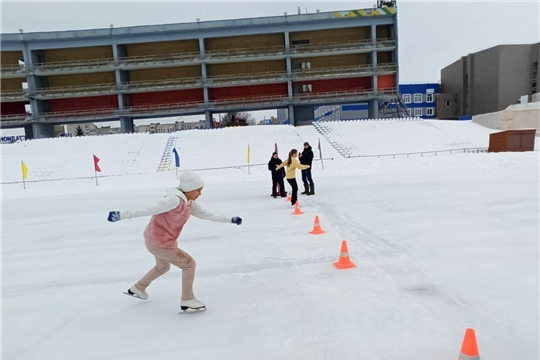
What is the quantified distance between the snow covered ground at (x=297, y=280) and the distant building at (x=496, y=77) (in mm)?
48830

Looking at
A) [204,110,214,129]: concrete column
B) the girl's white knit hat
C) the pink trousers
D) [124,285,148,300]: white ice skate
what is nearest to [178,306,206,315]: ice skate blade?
the pink trousers

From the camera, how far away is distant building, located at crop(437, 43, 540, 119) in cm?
4988

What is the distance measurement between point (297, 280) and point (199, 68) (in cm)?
3925

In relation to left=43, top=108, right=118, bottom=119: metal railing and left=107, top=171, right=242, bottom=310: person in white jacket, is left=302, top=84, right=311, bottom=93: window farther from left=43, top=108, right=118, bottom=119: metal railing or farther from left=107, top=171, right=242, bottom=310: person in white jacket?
left=107, top=171, right=242, bottom=310: person in white jacket

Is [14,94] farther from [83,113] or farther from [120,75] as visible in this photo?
[120,75]

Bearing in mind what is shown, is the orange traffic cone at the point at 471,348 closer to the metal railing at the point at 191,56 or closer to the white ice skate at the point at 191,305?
the white ice skate at the point at 191,305

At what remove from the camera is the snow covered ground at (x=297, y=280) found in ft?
9.75

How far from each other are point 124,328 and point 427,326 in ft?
9.33

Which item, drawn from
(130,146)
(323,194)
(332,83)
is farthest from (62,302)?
(332,83)

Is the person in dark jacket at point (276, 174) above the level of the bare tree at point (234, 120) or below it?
below

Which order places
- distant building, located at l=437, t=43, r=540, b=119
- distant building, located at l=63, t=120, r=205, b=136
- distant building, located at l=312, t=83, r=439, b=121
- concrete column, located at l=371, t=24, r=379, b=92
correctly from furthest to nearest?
distant building, located at l=63, t=120, r=205, b=136
distant building, located at l=312, t=83, r=439, b=121
distant building, located at l=437, t=43, r=540, b=119
concrete column, located at l=371, t=24, r=379, b=92

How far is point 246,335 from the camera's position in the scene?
3.07 m

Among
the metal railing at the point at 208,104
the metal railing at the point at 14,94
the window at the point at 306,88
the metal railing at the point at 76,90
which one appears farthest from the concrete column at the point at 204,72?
the metal railing at the point at 14,94

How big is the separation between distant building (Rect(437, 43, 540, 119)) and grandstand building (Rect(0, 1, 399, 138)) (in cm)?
2153
